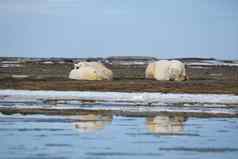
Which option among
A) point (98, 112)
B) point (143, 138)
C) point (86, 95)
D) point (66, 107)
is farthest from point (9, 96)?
point (143, 138)

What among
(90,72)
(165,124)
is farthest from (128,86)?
(165,124)

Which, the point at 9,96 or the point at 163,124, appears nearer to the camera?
the point at 163,124

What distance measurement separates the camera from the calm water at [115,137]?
17.0 m

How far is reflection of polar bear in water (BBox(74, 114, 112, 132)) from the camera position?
22105mm

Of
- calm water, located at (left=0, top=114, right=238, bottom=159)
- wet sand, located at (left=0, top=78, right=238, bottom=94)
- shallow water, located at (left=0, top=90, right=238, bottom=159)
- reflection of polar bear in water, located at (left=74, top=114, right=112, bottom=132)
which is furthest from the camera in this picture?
wet sand, located at (left=0, top=78, right=238, bottom=94)

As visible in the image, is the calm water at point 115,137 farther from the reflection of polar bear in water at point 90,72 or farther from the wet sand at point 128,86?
the reflection of polar bear in water at point 90,72

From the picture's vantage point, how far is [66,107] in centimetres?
3055

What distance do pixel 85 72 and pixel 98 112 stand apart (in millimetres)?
18873

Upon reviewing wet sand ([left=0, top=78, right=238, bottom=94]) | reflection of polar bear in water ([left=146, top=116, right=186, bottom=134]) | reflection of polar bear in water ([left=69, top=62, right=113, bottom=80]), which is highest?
reflection of polar bear in water ([left=69, top=62, right=113, bottom=80])

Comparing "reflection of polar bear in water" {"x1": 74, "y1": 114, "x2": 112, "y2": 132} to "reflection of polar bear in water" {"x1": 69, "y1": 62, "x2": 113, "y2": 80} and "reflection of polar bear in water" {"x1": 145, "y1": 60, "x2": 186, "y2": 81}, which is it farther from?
"reflection of polar bear in water" {"x1": 145, "y1": 60, "x2": 186, "y2": 81}

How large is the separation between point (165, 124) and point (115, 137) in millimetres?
3939

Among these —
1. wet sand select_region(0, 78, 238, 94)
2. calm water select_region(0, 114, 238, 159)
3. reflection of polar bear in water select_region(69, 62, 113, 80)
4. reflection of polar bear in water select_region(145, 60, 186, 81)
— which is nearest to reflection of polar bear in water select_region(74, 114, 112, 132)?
calm water select_region(0, 114, 238, 159)

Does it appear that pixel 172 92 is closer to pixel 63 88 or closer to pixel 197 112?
pixel 63 88

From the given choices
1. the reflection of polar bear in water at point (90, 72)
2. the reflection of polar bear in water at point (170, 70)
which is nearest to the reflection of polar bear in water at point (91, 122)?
the reflection of polar bear in water at point (90, 72)
